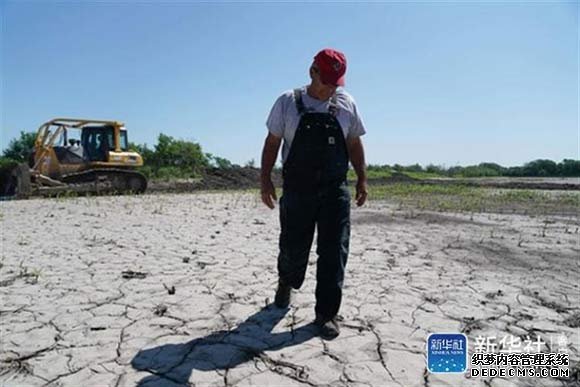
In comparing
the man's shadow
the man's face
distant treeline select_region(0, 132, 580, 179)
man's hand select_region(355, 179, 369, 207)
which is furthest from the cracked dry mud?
distant treeline select_region(0, 132, 580, 179)

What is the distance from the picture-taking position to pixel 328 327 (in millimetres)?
2527

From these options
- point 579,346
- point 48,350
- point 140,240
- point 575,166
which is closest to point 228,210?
point 140,240

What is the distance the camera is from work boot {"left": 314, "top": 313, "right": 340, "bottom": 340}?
8.24 feet

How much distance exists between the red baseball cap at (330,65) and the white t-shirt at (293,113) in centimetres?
17

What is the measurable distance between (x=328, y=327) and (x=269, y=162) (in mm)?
1118

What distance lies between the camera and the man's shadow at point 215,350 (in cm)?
215

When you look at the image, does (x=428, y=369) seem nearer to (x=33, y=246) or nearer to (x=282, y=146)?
(x=282, y=146)

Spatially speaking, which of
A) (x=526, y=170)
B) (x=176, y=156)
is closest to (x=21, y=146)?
(x=176, y=156)

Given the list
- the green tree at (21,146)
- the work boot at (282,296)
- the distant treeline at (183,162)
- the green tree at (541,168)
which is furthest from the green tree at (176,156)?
the green tree at (541,168)

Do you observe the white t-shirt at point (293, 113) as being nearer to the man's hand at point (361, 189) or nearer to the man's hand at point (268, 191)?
the man's hand at point (268, 191)

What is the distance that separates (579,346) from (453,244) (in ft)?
9.52

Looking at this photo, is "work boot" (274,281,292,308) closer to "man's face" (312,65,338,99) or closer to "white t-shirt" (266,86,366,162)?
"white t-shirt" (266,86,366,162)

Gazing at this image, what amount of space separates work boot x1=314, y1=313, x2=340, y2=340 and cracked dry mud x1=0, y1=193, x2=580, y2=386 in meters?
0.05

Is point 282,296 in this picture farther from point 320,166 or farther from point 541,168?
point 541,168
